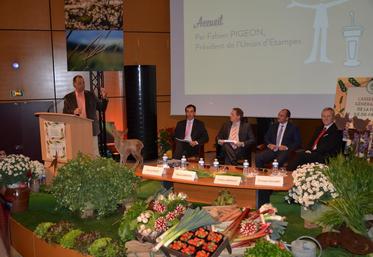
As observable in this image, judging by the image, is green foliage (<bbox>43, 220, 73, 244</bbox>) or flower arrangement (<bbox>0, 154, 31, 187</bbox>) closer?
green foliage (<bbox>43, 220, 73, 244</bbox>)

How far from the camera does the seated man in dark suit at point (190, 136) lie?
573 cm

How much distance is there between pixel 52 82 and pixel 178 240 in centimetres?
554

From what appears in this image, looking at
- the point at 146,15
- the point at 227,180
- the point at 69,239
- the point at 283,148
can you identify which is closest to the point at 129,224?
the point at 69,239

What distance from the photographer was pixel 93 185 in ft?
11.4

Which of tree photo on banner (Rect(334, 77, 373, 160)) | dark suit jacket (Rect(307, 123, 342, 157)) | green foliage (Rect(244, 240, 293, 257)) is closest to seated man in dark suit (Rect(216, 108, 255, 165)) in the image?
dark suit jacket (Rect(307, 123, 342, 157))

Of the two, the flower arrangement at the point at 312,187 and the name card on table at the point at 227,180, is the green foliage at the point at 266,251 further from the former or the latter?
the name card on table at the point at 227,180

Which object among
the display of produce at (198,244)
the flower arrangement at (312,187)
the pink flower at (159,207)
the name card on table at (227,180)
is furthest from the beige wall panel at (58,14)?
the display of produce at (198,244)

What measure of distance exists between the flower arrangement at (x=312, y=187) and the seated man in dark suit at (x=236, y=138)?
7.10 ft

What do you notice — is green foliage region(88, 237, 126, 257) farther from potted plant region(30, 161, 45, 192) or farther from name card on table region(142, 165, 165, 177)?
potted plant region(30, 161, 45, 192)

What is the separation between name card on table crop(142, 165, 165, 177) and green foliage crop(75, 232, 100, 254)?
5.08 ft

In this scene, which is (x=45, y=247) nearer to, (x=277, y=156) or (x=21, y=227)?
(x=21, y=227)

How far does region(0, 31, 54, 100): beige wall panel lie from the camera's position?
6844 millimetres

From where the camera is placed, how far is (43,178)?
15.5ft

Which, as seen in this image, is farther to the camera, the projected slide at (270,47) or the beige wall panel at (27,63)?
the beige wall panel at (27,63)
